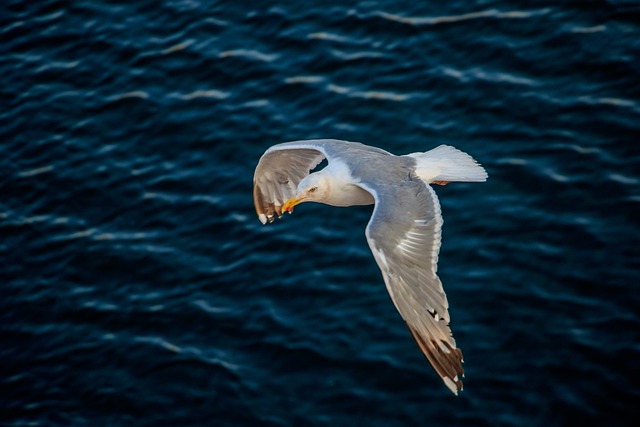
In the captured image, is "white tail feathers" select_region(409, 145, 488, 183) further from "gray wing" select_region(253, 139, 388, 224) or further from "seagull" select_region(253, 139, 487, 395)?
"gray wing" select_region(253, 139, 388, 224)

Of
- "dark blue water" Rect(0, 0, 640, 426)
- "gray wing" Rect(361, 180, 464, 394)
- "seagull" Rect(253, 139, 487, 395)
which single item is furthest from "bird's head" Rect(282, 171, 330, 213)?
"dark blue water" Rect(0, 0, 640, 426)

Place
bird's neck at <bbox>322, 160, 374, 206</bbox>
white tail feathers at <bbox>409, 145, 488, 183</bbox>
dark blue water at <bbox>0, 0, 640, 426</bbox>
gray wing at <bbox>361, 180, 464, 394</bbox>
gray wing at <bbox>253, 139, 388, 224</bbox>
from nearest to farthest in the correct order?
gray wing at <bbox>361, 180, 464, 394</bbox> < bird's neck at <bbox>322, 160, 374, 206</bbox> < white tail feathers at <bbox>409, 145, 488, 183</bbox> < gray wing at <bbox>253, 139, 388, 224</bbox> < dark blue water at <bbox>0, 0, 640, 426</bbox>

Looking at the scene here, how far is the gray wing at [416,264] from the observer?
798cm

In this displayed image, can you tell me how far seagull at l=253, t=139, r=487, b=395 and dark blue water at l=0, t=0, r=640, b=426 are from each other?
1609mm

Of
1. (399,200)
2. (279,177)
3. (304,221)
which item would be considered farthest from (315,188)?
(304,221)

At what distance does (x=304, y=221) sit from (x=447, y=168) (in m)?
3.40

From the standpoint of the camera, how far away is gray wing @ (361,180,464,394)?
7980 mm

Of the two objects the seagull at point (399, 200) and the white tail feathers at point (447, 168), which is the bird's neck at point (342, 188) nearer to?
the seagull at point (399, 200)

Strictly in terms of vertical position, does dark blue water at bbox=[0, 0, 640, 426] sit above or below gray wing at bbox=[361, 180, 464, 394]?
below

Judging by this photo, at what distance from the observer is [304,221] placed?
503 inches

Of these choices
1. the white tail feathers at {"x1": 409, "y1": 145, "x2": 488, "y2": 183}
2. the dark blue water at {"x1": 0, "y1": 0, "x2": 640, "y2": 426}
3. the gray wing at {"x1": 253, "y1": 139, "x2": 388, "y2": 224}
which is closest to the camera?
the white tail feathers at {"x1": 409, "y1": 145, "x2": 488, "y2": 183}

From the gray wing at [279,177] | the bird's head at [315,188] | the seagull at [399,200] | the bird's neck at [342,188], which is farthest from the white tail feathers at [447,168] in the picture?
the gray wing at [279,177]

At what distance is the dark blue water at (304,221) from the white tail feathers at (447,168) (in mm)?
2150

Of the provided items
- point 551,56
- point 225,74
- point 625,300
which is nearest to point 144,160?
point 225,74
